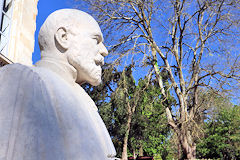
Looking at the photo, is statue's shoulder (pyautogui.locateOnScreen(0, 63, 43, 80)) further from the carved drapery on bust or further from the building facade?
the building facade

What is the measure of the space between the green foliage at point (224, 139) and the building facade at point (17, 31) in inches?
1066

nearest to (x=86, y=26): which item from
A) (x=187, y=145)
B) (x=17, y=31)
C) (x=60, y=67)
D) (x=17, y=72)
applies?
(x=60, y=67)

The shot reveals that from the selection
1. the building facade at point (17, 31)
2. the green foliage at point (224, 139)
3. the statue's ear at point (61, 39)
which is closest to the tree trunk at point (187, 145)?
the building facade at point (17, 31)

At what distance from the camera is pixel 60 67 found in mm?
1634

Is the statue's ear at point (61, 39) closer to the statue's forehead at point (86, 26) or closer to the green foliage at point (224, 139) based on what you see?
the statue's forehead at point (86, 26)

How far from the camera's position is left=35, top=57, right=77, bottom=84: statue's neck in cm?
161

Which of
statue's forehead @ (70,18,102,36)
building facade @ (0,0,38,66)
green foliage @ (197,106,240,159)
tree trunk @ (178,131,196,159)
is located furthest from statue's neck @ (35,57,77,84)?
Answer: green foliage @ (197,106,240,159)

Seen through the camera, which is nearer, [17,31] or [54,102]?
[54,102]

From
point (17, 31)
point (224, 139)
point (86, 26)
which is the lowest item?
point (86, 26)

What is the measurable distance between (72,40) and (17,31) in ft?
21.1

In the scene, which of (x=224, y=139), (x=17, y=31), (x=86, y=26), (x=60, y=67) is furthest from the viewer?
(x=224, y=139)

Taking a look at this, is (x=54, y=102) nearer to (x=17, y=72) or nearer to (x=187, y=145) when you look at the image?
(x=17, y=72)

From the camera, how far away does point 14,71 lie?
1263 millimetres

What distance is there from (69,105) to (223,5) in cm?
1241
